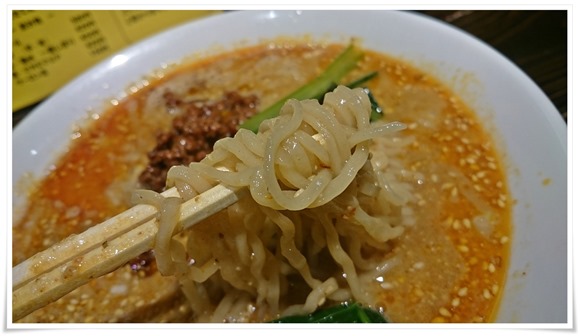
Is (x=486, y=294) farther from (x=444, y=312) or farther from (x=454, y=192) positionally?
(x=454, y=192)

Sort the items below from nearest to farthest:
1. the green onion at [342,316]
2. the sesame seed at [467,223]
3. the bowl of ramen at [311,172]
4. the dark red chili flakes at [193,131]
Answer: the bowl of ramen at [311,172] < the green onion at [342,316] < the sesame seed at [467,223] < the dark red chili flakes at [193,131]

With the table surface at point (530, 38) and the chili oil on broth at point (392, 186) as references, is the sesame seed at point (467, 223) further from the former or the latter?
the table surface at point (530, 38)

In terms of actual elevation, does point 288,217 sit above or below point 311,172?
below

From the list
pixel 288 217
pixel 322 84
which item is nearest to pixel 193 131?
pixel 322 84

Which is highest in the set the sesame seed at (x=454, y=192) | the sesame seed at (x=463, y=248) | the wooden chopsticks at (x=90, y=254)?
the wooden chopsticks at (x=90, y=254)

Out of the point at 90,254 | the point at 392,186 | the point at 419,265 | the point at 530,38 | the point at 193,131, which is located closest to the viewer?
the point at 90,254

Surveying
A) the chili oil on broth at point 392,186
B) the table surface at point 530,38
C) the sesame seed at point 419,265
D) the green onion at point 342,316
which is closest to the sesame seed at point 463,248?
the chili oil on broth at point 392,186

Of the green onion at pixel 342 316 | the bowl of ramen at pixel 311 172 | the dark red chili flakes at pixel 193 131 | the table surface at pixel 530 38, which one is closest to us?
the bowl of ramen at pixel 311 172
